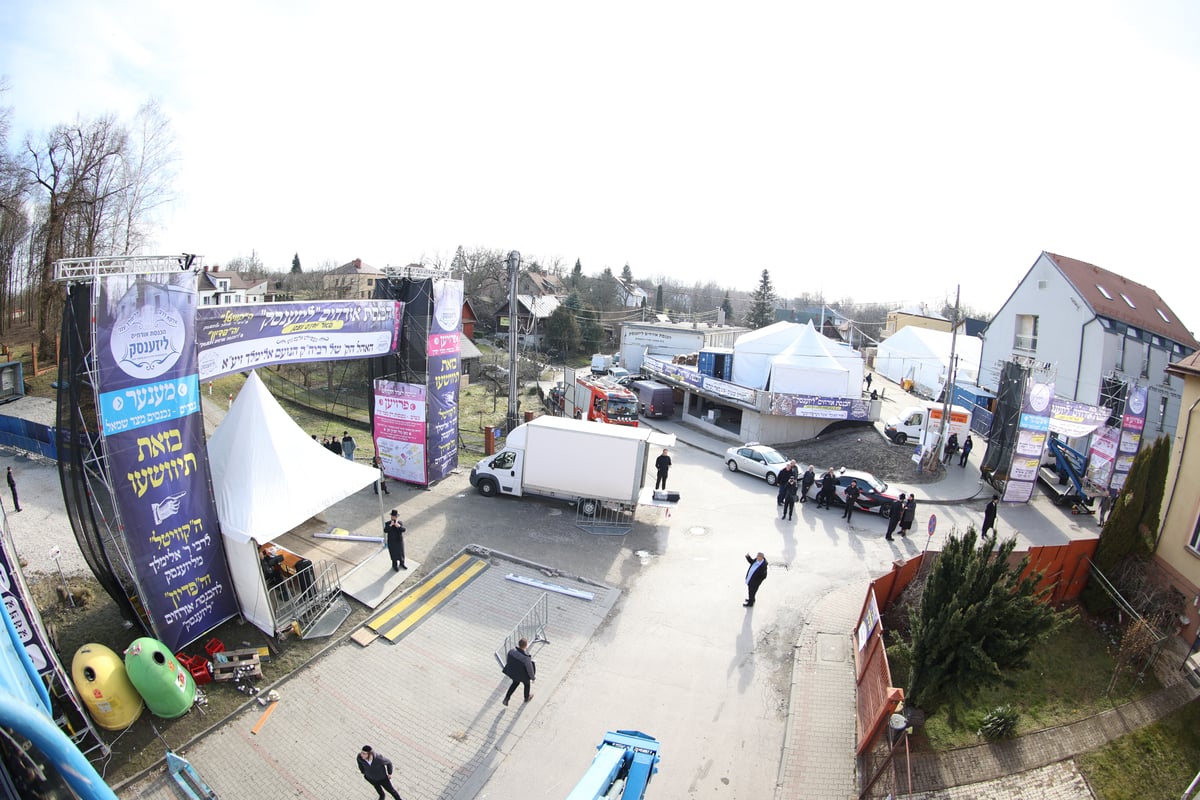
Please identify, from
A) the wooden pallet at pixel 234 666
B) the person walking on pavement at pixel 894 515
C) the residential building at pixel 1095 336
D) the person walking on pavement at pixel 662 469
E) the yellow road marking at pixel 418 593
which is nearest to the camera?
the wooden pallet at pixel 234 666

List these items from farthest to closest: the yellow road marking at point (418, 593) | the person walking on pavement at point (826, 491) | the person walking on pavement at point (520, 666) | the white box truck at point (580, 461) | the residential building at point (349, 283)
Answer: the residential building at point (349, 283), the person walking on pavement at point (826, 491), the white box truck at point (580, 461), the yellow road marking at point (418, 593), the person walking on pavement at point (520, 666)

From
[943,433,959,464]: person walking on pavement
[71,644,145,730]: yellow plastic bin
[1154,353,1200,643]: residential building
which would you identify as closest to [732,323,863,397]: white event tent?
[943,433,959,464]: person walking on pavement

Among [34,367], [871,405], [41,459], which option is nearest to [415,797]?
[41,459]

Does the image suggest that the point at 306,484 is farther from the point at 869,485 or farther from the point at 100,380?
the point at 869,485

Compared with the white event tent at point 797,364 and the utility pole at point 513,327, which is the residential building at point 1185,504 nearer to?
the white event tent at point 797,364

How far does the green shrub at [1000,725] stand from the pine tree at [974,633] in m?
0.50

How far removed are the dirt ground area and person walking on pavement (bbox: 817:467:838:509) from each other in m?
3.80

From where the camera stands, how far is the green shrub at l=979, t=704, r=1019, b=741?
335 inches

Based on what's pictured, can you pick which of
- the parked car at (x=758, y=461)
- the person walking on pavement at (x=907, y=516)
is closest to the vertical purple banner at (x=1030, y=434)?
the person walking on pavement at (x=907, y=516)

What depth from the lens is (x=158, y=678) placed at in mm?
8305

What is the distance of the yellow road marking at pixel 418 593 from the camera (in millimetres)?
11133

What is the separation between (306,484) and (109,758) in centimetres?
471

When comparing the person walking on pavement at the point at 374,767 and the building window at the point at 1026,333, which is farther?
the building window at the point at 1026,333

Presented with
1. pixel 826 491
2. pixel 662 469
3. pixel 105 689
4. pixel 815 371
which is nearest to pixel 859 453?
pixel 815 371
